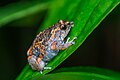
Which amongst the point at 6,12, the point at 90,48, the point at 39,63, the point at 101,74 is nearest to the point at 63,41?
the point at 39,63

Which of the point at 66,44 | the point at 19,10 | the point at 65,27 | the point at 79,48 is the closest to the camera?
the point at 66,44

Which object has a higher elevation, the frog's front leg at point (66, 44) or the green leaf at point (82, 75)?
the frog's front leg at point (66, 44)

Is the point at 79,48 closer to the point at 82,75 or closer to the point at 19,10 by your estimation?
the point at 19,10

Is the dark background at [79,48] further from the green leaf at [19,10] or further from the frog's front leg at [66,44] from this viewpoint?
the frog's front leg at [66,44]

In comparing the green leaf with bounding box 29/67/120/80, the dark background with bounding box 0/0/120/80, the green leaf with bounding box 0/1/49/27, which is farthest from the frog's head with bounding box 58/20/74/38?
the dark background with bounding box 0/0/120/80

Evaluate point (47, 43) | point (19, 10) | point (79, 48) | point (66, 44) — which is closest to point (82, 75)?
point (66, 44)

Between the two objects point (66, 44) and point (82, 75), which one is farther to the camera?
point (66, 44)

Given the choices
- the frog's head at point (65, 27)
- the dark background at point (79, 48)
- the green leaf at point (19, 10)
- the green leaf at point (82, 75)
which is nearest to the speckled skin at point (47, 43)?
the frog's head at point (65, 27)
